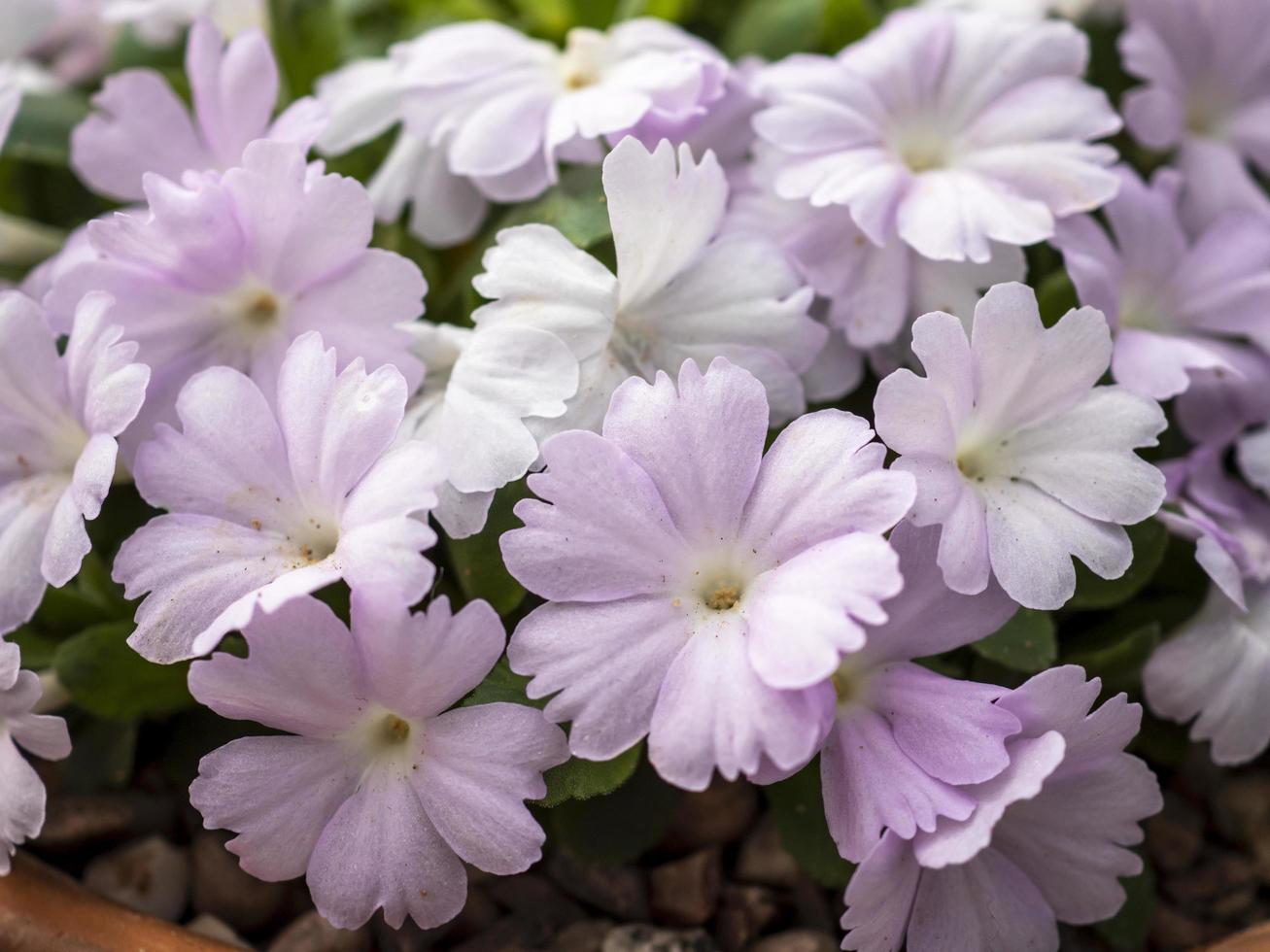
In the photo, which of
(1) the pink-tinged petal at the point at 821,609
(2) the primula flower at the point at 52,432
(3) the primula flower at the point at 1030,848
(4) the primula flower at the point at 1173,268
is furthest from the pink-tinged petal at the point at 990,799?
(2) the primula flower at the point at 52,432

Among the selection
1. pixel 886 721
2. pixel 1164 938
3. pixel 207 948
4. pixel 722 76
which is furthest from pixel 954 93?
pixel 207 948

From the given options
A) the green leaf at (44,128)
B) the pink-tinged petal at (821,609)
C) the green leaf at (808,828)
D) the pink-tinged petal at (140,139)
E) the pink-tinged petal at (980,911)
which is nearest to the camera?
the pink-tinged petal at (821,609)

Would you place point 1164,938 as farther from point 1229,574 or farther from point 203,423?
point 203,423

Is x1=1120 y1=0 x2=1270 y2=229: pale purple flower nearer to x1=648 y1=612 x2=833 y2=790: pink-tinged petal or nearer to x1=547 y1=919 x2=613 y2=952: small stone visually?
x1=648 y1=612 x2=833 y2=790: pink-tinged petal

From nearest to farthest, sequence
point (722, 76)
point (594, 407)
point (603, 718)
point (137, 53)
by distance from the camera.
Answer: point (603, 718), point (594, 407), point (722, 76), point (137, 53)

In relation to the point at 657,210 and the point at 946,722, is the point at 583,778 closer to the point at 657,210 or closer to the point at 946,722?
the point at 946,722

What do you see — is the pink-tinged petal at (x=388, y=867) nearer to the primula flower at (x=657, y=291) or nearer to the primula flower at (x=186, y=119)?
the primula flower at (x=657, y=291)
